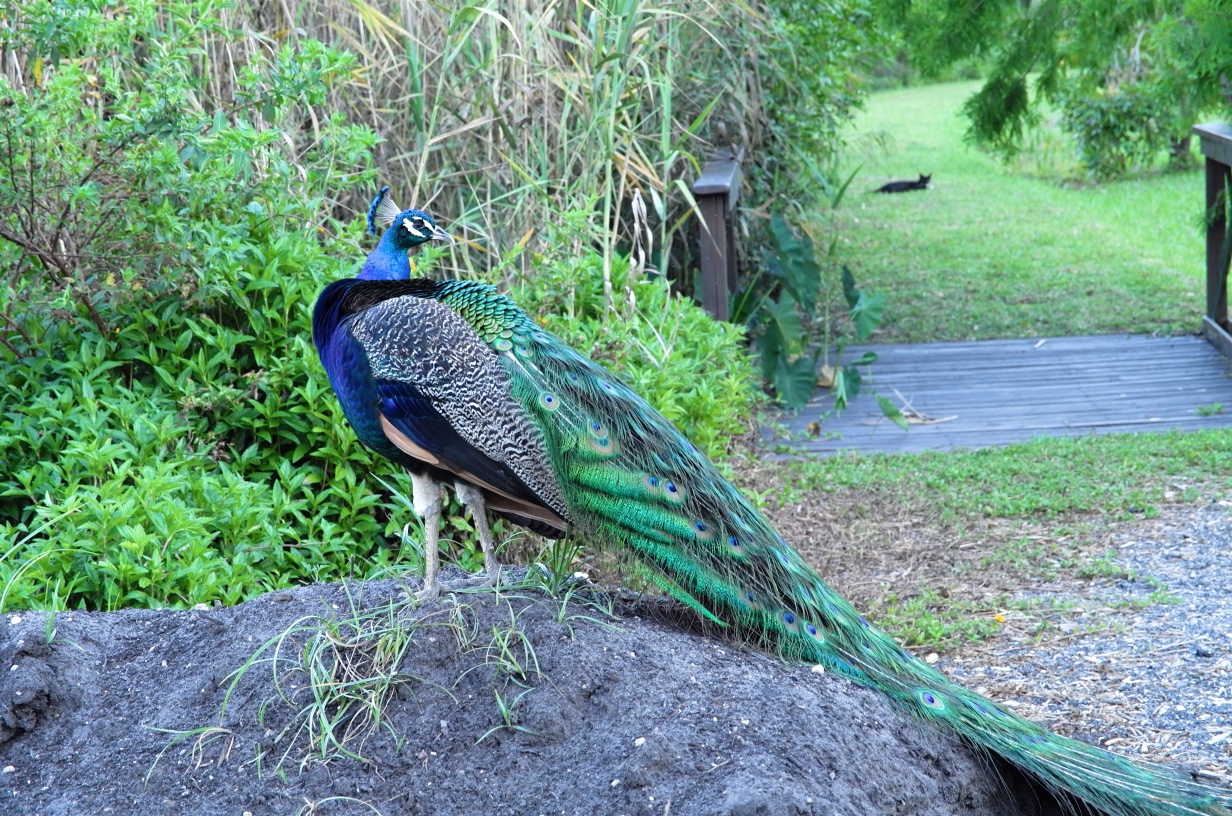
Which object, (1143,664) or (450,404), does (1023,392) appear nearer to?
(1143,664)

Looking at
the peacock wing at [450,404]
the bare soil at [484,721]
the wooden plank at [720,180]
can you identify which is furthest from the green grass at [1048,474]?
the peacock wing at [450,404]

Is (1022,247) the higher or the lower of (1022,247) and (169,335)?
the lower

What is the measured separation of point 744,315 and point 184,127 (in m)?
4.31

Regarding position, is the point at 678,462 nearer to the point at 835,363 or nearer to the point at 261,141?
the point at 261,141

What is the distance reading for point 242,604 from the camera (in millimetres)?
3256

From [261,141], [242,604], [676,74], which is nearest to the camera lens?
[242,604]

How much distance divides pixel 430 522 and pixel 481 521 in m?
0.15

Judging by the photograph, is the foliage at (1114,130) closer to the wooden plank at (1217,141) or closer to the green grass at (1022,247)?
the green grass at (1022,247)

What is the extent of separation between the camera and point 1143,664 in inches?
146

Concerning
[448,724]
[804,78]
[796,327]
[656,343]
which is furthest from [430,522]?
[804,78]

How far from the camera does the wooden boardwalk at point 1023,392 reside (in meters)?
6.32

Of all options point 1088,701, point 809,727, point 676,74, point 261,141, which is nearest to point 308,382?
point 261,141

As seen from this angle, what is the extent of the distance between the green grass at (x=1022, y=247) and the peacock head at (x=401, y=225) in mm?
5624

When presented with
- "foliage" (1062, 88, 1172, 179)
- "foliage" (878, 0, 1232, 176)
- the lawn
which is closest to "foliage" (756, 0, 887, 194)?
"foliage" (878, 0, 1232, 176)
